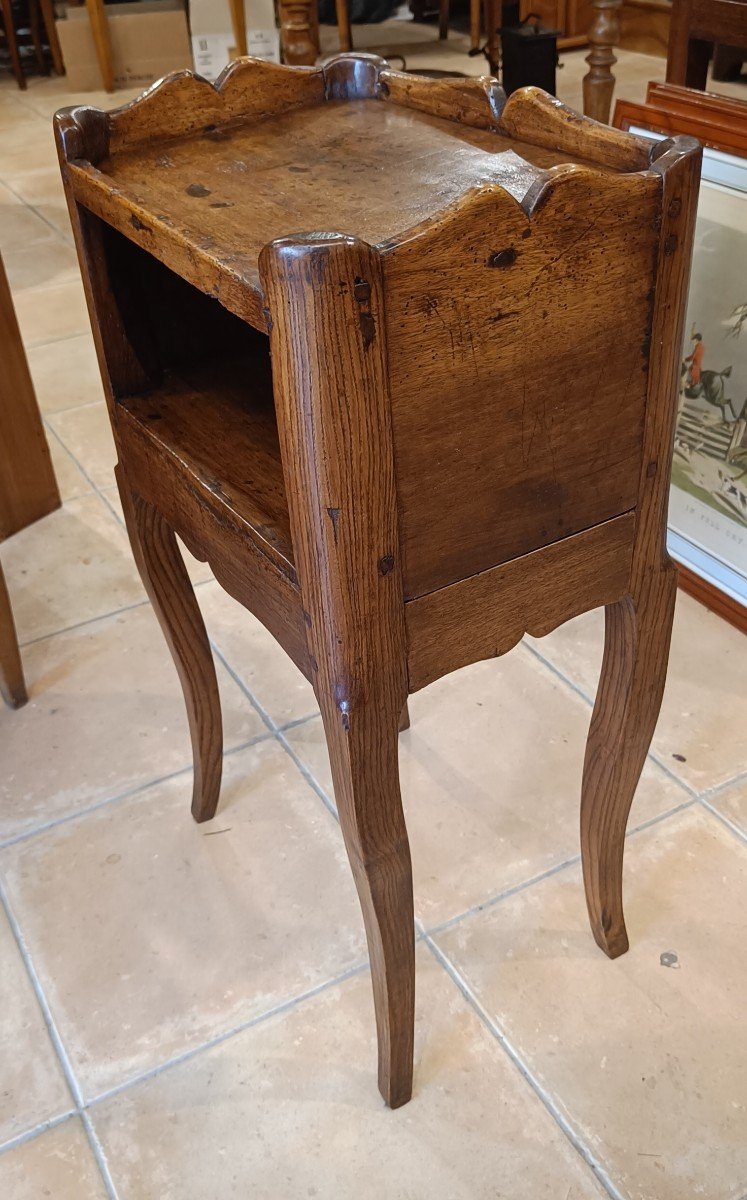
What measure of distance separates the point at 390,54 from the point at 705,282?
3706 mm

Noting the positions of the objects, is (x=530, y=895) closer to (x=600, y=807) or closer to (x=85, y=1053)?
(x=600, y=807)

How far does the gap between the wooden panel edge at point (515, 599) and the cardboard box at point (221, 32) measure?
379 cm

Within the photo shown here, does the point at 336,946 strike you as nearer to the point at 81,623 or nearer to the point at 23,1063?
the point at 23,1063

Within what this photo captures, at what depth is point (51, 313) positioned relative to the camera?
2828 mm

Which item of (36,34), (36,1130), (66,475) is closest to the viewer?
(36,1130)

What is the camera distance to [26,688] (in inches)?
65.0

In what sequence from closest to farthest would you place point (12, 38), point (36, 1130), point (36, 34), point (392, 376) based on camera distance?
point (392, 376)
point (36, 1130)
point (12, 38)
point (36, 34)

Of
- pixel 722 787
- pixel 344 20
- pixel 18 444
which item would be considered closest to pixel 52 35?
pixel 344 20

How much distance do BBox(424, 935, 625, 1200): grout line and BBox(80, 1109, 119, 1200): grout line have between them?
39cm

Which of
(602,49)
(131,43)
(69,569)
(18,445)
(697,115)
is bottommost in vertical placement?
(69,569)

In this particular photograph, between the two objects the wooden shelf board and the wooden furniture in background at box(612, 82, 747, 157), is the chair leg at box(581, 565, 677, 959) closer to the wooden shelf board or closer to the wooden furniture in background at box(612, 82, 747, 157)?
the wooden shelf board

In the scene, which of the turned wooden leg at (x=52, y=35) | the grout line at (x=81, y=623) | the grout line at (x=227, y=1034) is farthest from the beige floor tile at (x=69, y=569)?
the turned wooden leg at (x=52, y=35)

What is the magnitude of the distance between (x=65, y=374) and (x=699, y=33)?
4.98 feet

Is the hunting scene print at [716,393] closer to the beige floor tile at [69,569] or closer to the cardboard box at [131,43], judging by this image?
the beige floor tile at [69,569]
